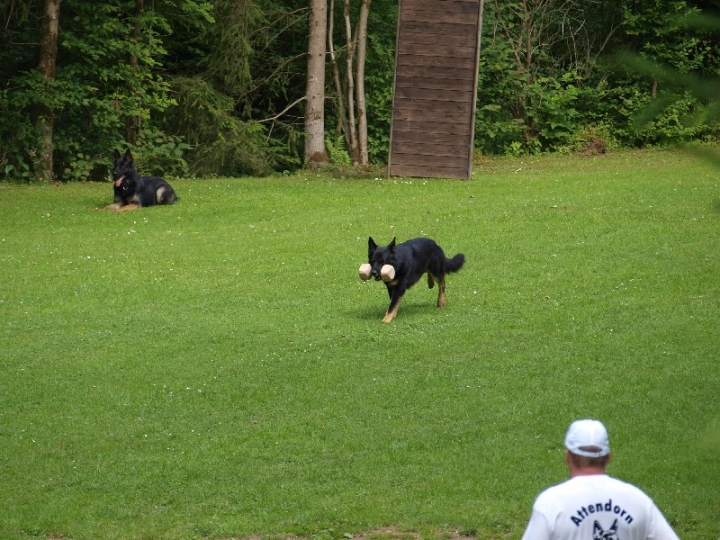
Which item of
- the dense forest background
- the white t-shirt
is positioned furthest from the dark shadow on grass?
the dense forest background

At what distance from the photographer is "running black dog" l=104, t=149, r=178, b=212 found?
67.9ft

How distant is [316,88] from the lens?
27656 millimetres

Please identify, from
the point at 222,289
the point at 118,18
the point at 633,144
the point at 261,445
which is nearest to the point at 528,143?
the point at 633,144

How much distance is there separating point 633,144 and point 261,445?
2263 cm

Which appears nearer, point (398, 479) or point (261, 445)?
point (398, 479)

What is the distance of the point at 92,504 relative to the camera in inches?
321

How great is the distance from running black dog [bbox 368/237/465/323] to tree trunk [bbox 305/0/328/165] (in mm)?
14800

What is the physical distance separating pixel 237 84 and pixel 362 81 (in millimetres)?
3501

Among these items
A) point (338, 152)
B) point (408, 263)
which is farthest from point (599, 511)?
point (338, 152)

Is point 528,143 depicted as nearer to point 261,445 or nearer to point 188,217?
point 188,217

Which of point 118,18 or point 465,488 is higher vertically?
point 118,18

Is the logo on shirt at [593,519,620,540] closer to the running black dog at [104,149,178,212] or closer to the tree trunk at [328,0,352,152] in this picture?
the running black dog at [104,149,178,212]

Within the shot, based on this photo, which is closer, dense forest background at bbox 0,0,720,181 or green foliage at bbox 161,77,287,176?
dense forest background at bbox 0,0,720,181

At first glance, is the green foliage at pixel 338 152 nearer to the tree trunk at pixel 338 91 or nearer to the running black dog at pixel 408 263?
the tree trunk at pixel 338 91
